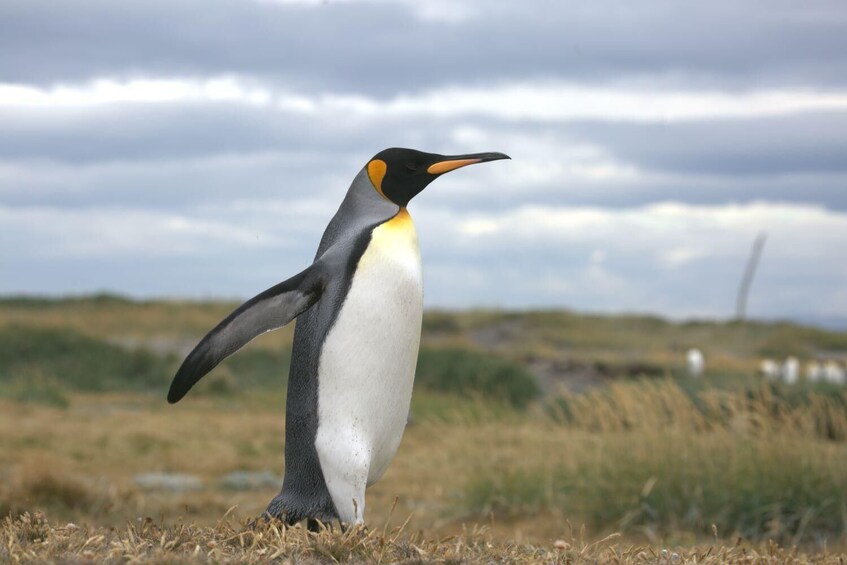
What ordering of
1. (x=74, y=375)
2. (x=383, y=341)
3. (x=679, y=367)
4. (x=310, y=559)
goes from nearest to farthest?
1. (x=310, y=559)
2. (x=383, y=341)
3. (x=74, y=375)
4. (x=679, y=367)

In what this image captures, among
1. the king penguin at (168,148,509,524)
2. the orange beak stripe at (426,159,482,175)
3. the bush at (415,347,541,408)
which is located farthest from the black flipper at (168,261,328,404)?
the bush at (415,347,541,408)

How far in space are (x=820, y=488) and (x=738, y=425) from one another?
1.03m

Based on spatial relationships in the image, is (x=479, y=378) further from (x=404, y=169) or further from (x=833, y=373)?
(x=404, y=169)

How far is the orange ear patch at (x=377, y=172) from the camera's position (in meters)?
4.52

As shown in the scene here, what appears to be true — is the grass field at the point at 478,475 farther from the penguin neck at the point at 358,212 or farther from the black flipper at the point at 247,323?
the penguin neck at the point at 358,212

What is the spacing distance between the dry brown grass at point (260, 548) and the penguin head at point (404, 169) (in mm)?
1440

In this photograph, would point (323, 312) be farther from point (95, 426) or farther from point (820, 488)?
point (95, 426)

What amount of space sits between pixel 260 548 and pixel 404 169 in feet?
5.58

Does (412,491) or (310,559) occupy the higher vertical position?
(310,559)

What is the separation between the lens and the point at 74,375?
2050 centimetres

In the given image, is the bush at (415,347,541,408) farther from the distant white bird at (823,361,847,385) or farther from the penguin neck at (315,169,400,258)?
the penguin neck at (315,169,400,258)

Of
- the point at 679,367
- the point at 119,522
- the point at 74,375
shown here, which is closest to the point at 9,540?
the point at 119,522

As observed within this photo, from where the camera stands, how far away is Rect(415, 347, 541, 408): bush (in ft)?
61.2

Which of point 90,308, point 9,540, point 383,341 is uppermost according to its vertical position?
point 383,341
